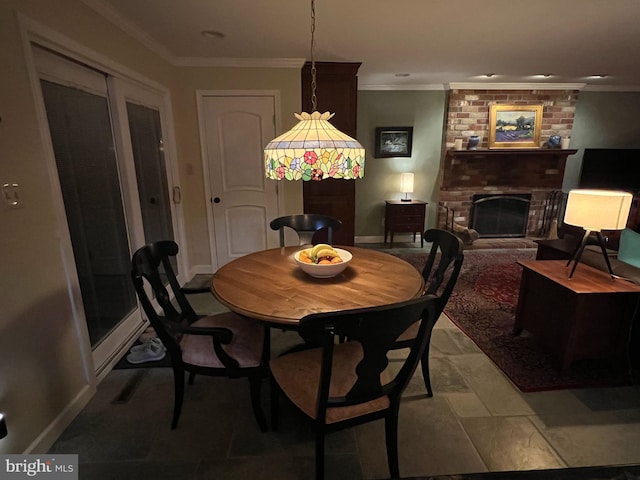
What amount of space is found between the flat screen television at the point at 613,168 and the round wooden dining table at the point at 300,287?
5.06 m

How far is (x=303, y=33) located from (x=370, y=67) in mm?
1366

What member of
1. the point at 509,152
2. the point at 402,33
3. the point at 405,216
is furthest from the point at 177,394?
the point at 509,152

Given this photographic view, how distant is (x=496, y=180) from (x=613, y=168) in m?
1.80

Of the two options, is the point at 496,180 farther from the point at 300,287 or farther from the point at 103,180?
the point at 103,180

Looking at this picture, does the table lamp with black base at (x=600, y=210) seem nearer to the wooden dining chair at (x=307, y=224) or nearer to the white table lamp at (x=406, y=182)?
the wooden dining chair at (x=307, y=224)

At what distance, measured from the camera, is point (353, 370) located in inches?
54.7

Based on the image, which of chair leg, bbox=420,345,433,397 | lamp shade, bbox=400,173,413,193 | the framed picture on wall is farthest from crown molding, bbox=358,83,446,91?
chair leg, bbox=420,345,433,397

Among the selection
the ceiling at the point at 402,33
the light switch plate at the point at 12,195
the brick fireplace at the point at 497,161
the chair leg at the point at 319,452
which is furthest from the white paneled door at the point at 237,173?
the brick fireplace at the point at 497,161

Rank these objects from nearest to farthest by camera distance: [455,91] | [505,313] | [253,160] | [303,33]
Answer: [303,33], [505,313], [253,160], [455,91]

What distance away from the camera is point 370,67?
376cm

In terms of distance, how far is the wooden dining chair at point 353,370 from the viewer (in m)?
0.98

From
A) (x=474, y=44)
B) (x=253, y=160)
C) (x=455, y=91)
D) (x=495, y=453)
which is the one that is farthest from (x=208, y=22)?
(x=455, y=91)

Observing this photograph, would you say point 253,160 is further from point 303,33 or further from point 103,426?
point 103,426

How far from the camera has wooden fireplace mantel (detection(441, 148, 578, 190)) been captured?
16.5 feet
